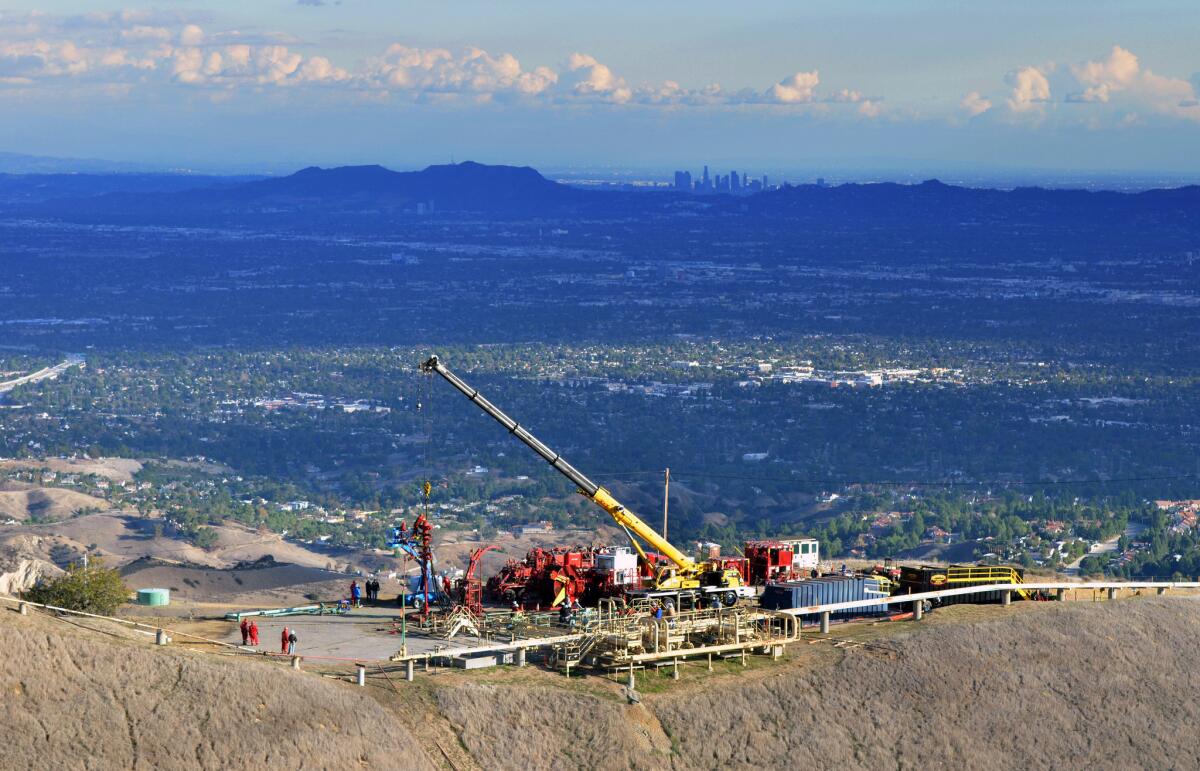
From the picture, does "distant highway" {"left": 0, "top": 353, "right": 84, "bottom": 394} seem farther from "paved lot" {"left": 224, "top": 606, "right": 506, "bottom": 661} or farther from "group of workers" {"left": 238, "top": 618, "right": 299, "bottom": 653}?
"group of workers" {"left": 238, "top": 618, "right": 299, "bottom": 653}

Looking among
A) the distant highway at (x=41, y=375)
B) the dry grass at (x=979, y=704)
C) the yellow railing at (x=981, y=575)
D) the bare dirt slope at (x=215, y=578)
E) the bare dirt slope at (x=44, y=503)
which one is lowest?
the distant highway at (x=41, y=375)

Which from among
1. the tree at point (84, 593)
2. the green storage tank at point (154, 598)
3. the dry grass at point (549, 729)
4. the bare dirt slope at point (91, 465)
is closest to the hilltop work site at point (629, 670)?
the dry grass at point (549, 729)

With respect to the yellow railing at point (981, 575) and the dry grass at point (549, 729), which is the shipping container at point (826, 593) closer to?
the yellow railing at point (981, 575)

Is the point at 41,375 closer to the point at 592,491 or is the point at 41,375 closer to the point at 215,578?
the point at 215,578

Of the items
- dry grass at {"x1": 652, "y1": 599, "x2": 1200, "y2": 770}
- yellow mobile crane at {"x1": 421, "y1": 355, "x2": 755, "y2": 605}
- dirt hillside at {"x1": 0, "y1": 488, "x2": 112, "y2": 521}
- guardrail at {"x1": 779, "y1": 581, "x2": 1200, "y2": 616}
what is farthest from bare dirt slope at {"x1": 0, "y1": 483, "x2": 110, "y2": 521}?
dry grass at {"x1": 652, "y1": 599, "x2": 1200, "y2": 770}

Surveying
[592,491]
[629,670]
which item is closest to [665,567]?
[592,491]

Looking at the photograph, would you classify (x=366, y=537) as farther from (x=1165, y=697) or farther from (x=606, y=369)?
(x=606, y=369)
